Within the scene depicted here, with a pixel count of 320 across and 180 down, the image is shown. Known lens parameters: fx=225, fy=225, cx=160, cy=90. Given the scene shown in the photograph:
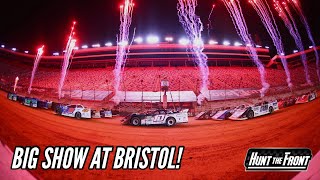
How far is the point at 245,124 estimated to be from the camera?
6527mm

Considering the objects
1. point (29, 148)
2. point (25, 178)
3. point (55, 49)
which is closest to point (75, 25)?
point (55, 49)

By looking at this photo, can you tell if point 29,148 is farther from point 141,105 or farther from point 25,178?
point 141,105

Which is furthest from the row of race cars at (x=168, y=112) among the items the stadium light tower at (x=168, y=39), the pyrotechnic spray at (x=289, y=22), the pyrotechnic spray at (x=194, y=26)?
the stadium light tower at (x=168, y=39)

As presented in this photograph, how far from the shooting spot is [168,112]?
6492 mm

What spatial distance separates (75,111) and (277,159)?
5.61m

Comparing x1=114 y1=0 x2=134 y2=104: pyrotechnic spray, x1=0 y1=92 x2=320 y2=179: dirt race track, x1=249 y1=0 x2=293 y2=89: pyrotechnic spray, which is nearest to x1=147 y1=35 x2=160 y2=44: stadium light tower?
Answer: x1=114 y1=0 x2=134 y2=104: pyrotechnic spray

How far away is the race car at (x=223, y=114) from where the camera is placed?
677cm

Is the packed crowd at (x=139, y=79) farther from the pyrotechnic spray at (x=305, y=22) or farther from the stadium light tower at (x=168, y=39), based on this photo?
the stadium light tower at (x=168, y=39)

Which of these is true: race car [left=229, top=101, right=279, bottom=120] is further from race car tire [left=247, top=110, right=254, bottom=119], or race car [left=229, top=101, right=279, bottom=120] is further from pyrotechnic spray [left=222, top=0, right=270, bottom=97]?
pyrotechnic spray [left=222, top=0, right=270, bottom=97]

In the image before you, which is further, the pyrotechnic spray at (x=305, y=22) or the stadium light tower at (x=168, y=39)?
the stadium light tower at (x=168, y=39)

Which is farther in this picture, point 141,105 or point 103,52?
point 103,52

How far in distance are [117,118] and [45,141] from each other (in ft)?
6.41

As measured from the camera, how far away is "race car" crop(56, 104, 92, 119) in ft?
21.5

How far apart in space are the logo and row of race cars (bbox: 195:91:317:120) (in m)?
1.28
